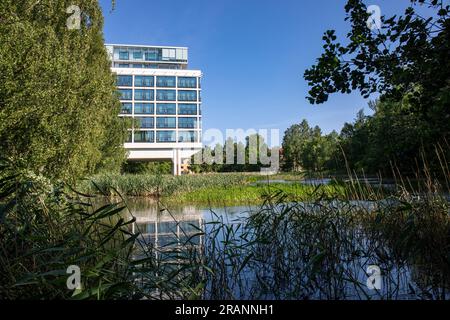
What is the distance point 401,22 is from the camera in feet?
12.2

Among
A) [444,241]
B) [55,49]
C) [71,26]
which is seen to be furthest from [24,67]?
[444,241]

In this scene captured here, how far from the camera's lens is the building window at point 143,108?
188ft

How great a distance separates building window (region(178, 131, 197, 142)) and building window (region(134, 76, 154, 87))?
948 centimetres

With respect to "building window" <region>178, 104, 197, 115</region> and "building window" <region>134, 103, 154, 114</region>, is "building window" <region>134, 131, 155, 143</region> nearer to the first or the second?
"building window" <region>134, 103, 154, 114</region>

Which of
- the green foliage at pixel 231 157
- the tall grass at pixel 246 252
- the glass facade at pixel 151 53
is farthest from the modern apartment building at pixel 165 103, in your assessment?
the tall grass at pixel 246 252

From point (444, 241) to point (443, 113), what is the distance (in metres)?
1.44

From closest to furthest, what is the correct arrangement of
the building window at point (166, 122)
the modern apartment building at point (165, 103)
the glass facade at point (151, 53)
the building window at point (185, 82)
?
the modern apartment building at point (165, 103) < the building window at point (166, 122) < the building window at point (185, 82) < the glass facade at point (151, 53)

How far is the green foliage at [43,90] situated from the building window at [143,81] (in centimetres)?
4357

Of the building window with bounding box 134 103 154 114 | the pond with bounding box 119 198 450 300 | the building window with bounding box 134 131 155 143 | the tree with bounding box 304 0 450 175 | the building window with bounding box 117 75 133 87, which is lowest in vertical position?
the pond with bounding box 119 198 450 300

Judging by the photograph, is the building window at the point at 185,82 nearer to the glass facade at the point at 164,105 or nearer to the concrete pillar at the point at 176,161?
the glass facade at the point at 164,105

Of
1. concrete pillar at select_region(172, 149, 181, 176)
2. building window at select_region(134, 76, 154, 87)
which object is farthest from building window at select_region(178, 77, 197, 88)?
concrete pillar at select_region(172, 149, 181, 176)

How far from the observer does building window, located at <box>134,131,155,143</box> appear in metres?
53.0
